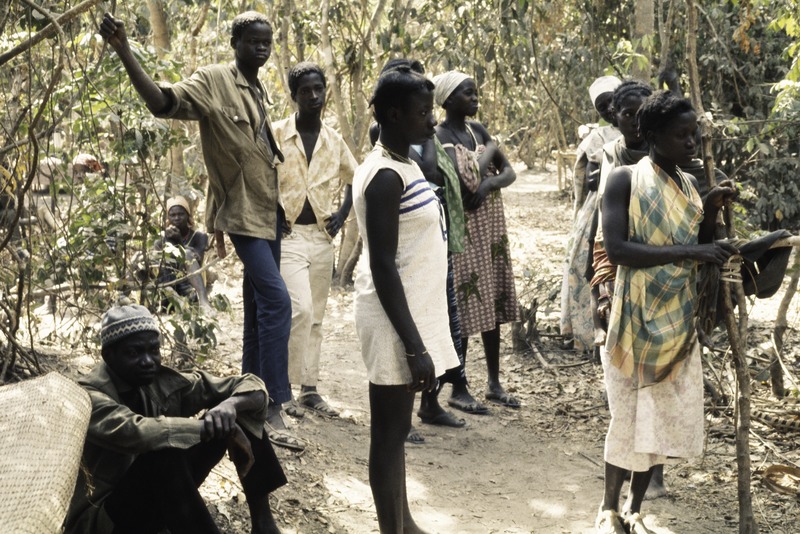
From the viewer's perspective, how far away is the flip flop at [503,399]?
227 inches

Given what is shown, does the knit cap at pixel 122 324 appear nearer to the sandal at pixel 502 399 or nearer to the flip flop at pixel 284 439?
the flip flop at pixel 284 439

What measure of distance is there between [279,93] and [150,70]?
22.0ft

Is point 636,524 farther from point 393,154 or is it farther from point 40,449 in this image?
point 40,449

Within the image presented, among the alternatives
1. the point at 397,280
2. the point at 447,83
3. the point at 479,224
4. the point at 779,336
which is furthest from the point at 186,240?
the point at 397,280

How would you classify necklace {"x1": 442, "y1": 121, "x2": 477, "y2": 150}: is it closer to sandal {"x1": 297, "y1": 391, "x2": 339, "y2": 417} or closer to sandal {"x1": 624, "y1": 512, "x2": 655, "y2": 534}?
sandal {"x1": 297, "y1": 391, "x2": 339, "y2": 417}

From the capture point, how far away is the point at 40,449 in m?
2.69

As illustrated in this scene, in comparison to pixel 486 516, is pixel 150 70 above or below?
above

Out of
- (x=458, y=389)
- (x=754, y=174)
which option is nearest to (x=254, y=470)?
(x=458, y=389)

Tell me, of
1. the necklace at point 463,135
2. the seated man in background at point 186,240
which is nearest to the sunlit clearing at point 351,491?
the necklace at point 463,135

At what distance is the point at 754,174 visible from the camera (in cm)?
1069

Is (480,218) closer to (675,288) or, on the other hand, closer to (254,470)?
(675,288)

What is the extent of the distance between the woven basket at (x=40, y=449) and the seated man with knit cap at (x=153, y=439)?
136mm

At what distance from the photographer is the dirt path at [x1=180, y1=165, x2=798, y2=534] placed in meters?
4.07

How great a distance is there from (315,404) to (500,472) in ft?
3.92
